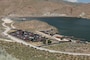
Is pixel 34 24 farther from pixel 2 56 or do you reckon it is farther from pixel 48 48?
pixel 2 56

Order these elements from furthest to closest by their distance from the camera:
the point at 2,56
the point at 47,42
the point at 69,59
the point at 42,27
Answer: the point at 42,27 < the point at 47,42 < the point at 69,59 < the point at 2,56

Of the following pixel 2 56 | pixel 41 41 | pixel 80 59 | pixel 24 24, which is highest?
pixel 2 56

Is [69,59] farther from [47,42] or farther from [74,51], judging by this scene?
[47,42]

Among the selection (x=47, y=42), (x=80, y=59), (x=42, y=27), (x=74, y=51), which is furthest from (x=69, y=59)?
(x=42, y=27)

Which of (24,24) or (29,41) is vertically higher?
(29,41)

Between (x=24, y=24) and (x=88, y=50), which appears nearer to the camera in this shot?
(x=88, y=50)

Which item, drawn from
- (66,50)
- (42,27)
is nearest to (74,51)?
(66,50)

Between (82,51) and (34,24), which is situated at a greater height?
(82,51)

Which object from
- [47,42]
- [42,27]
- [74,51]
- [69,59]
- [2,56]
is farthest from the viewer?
[42,27]

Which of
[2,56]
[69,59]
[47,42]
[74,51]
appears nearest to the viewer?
[2,56]
